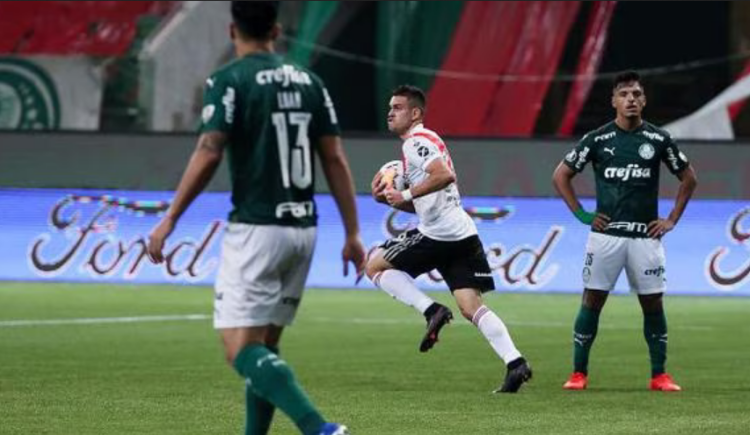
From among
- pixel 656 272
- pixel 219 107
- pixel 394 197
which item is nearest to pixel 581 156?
pixel 656 272

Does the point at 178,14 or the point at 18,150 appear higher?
the point at 178,14

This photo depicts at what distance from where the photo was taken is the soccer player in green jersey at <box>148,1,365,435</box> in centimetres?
847

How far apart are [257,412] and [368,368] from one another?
6782 mm

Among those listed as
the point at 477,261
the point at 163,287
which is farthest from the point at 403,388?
the point at 163,287

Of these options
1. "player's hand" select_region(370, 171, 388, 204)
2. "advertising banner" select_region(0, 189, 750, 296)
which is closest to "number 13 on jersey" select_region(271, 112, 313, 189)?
"player's hand" select_region(370, 171, 388, 204)

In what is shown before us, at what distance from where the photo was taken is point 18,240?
25984mm

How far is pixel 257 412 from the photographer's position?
29.0ft

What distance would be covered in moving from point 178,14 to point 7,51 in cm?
282

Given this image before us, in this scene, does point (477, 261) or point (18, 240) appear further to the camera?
point (18, 240)

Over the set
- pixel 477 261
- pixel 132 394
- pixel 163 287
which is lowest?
pixel 163 287

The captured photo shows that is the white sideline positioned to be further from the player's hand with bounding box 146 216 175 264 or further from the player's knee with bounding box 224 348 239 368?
the player's hand with bounding box 146 216 175 264

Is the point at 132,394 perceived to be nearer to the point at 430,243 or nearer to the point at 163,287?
the point at 430,243

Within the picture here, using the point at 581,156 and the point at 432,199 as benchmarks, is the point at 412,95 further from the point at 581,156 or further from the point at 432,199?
the point at 581,156

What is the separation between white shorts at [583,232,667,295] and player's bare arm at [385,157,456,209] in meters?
1.29
